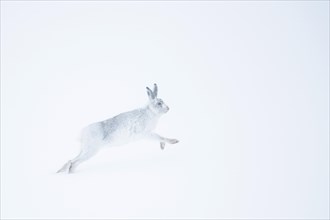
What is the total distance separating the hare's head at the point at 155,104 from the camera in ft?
32.6

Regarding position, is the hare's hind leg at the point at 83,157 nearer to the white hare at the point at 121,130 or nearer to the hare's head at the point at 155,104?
the white hare at the point at 121,130

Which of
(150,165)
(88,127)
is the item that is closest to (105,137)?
(88,127)

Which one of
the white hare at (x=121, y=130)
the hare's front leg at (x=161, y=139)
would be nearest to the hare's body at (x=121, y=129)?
the white hare at (x=121, y=130)

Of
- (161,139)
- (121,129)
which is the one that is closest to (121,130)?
(121,129)

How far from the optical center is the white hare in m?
9.22

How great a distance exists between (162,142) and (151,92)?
3.79ft

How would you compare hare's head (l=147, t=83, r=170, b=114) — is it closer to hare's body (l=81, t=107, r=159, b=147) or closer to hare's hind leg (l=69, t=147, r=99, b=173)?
hare's body (l=81, t=107, r=159, b=147)

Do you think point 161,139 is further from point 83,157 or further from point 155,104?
point 83,157

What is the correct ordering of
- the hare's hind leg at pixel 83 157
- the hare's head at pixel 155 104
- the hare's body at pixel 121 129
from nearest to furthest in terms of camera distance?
the hare's hind leg at pixel 83 157 → the hare's body at pixel 121 129 → the hare's head at pixel 155 104

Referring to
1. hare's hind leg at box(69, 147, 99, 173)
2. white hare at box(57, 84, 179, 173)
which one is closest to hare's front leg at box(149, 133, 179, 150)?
white hare at box(57, 84, 179, 173)

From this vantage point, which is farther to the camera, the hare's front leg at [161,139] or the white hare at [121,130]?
the hare's front leg at [161,139]

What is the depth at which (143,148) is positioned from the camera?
1091cm

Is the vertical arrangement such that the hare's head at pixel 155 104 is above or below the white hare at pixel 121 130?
above

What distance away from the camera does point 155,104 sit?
997cm
